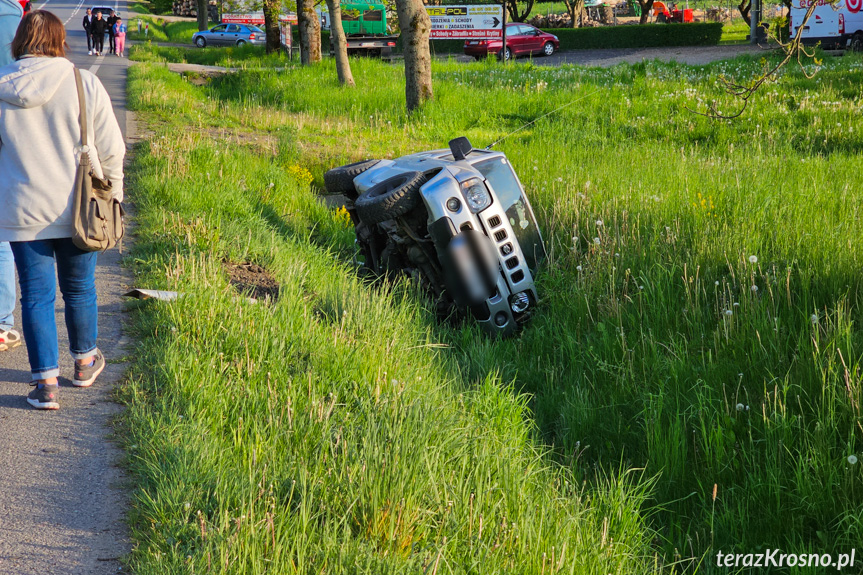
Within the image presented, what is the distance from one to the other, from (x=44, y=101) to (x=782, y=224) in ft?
17.9

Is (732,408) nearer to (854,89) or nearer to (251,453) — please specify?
(251,453)

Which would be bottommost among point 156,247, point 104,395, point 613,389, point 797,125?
point 613,389

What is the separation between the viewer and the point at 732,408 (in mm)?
4543

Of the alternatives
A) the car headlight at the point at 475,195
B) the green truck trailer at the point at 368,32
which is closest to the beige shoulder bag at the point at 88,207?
the car headlight at the point at 475,195

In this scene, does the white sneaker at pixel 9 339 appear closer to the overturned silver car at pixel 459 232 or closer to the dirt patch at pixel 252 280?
the dirt patch at pixel 252 280

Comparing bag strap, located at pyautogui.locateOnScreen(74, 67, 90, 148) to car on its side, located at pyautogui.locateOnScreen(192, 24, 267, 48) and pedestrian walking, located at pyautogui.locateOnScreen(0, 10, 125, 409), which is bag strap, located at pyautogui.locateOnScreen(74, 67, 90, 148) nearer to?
pedestrian walking, located at pyautogui.locateOnScreen(0, 10, 125, 409)

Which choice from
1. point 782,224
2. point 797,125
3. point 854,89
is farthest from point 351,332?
point 854,89

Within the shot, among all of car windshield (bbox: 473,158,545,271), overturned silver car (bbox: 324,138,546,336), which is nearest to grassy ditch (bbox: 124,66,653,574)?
overturned silver car (bbox: 324,138,546,336)

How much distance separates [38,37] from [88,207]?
2.97 ft

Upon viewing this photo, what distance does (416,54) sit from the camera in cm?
1510

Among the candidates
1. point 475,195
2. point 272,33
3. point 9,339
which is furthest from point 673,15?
point 9,339

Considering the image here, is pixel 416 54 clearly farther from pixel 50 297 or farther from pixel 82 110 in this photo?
pixel 50 297

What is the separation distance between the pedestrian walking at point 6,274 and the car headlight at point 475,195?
3.23m

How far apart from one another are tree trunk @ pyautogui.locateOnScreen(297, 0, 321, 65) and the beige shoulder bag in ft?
63.9
